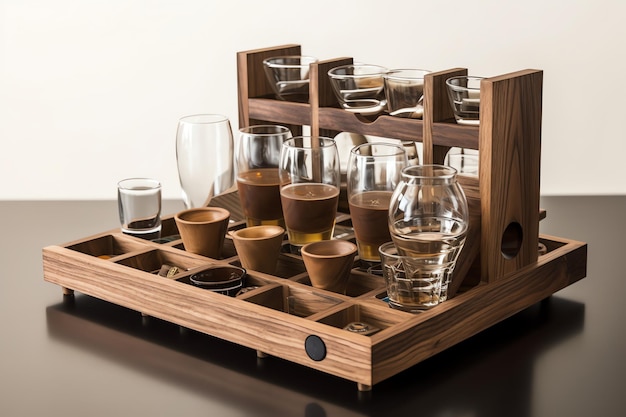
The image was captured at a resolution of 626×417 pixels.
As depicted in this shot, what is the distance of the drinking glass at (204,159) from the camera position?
1.98 metres

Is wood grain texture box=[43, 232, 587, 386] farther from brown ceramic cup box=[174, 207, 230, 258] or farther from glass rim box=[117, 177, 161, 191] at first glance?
glass rim box=[117, 177, 161, 191]

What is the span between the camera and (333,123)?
187 cm

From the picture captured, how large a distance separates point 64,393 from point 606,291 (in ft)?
2.99

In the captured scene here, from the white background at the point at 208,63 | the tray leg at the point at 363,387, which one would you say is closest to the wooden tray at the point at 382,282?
the tray leg at the point at 363,387

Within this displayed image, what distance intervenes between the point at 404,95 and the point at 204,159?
0.43 m

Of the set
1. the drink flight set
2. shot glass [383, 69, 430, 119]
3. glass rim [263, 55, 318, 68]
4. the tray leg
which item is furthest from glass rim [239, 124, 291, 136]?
the tray leg

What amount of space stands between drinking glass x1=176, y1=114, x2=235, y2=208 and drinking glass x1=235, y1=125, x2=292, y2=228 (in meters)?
0.09

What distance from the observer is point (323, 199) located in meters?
1.74

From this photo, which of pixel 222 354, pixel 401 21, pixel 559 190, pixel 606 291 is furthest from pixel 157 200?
pixel 559 190

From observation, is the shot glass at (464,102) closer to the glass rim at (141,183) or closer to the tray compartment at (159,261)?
the tray compartment at (159,261)

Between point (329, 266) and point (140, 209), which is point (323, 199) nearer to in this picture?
point (329, 266)

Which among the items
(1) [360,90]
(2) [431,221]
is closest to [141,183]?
(1) [360,90]

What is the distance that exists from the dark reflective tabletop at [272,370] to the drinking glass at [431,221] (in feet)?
0.46

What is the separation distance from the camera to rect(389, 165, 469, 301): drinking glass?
152 centimetres
